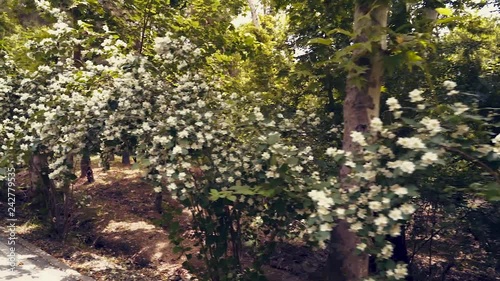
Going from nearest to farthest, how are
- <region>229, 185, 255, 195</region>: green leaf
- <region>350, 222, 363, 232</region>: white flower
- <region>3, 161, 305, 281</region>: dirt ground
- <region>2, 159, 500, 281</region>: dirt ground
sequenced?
<region>350, 222, 363, 232</region>: white flower, <region>229, 185, 255, 195</region>: green leaf, <region>2, 159, 500, 281</region>: dirt ground, <region>3, 161, 305, 281</region>: dirt ground

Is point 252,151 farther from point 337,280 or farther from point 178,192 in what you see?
point 337,280

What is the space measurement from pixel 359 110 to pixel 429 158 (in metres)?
1.37

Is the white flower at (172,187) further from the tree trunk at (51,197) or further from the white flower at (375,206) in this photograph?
the tree trunk at (51,197)

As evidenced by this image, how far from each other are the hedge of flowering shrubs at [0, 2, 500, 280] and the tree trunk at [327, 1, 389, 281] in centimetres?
28

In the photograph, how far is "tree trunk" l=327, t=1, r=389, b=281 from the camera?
11.5ft

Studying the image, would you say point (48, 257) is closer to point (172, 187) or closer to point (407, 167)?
point (172, 187)

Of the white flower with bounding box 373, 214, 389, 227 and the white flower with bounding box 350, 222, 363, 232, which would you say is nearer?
the white flower with bounding box 373, 214, 389, 227

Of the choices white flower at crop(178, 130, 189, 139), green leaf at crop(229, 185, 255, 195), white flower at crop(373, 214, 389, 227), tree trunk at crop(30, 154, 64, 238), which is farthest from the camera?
tree trunk at crop(30, 154, 64, 238)

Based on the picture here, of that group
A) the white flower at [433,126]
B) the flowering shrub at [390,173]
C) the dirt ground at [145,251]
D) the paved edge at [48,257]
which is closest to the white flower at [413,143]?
the flowering shrub at [390,173]

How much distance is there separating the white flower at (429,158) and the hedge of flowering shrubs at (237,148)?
0.01 metres

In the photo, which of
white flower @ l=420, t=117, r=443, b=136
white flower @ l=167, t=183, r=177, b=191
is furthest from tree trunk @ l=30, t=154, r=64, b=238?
white flower @ l=420, t=117, r=443, b=136

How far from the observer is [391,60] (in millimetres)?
3279

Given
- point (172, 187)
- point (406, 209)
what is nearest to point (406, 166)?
point (406, 209)

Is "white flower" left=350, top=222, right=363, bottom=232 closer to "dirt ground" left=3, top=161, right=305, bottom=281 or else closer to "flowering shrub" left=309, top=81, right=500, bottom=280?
"flowering shrub" left=309, top=81, right=500, bottom=280
